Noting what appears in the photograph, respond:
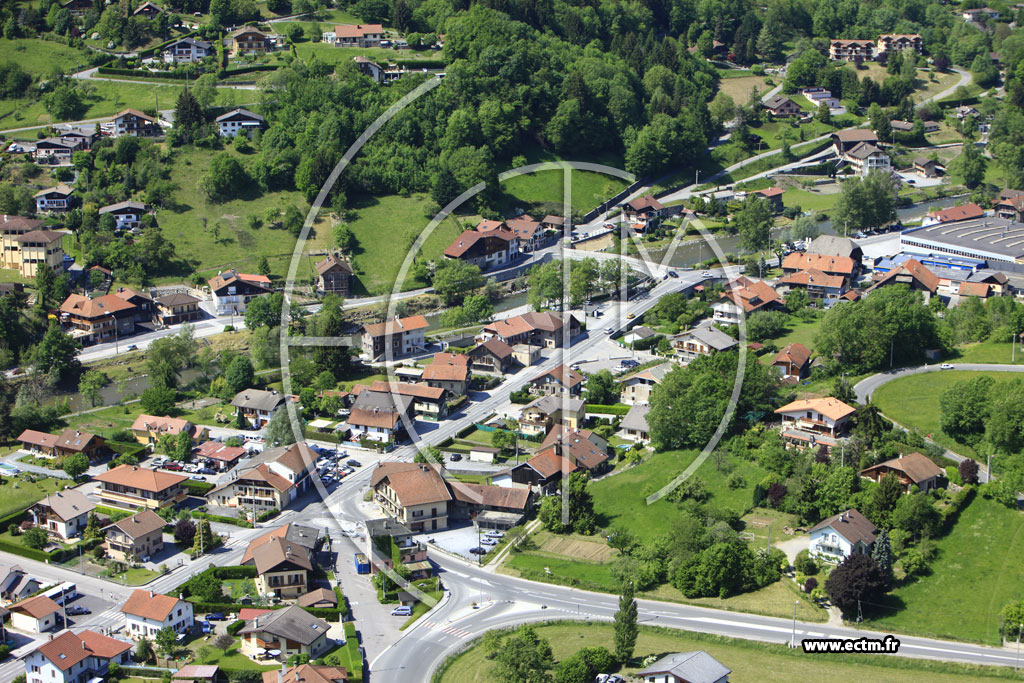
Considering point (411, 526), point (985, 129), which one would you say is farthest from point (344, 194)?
point (985, 129)

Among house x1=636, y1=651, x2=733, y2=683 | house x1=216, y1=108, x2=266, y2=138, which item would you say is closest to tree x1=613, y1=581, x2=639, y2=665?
house x1=636, y1=651, x2=733, y2=683

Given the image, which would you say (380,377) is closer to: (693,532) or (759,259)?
(693,532)

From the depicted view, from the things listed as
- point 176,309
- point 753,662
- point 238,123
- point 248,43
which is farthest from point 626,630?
point 248,43

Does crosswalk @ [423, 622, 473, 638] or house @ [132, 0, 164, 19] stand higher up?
house @ [132, 0, 164, 19]

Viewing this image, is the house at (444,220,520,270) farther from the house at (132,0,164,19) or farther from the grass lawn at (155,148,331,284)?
the house at (132,0,164,19)

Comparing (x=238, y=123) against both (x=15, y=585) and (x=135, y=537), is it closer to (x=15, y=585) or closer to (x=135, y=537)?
(x=135, y=537)

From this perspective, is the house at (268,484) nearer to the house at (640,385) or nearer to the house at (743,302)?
the house at (640,385)
